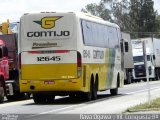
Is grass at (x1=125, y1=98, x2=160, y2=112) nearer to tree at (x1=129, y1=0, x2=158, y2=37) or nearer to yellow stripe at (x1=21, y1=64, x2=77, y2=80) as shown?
yellow stripe at (x1=21, y1=64, x2=77, y2=80)

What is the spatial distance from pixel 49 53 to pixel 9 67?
5.57 metres

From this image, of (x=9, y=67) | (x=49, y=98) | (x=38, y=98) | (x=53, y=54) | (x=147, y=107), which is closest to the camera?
(x=147, y=107)

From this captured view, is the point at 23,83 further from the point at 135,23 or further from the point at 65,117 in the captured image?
the point at 135,23

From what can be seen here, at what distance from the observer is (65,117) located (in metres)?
18.6

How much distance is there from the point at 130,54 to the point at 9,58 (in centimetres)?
2642

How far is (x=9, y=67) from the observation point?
98.9 feet

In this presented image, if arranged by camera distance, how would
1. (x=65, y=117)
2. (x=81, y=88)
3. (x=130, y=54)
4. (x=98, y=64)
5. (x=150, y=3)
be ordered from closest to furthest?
1. (x=65, y=117)
2. (x=81, y=88)
3. (x=98, y=64)
4. (x=130, y=54)
5. (x=150, y=3)

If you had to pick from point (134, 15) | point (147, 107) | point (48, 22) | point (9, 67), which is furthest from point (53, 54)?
point (134, 15)

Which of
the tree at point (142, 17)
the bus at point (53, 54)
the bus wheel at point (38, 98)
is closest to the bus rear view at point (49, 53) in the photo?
the bus at point (53, 54)

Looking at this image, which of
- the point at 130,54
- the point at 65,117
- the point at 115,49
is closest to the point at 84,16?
the point at 115,49

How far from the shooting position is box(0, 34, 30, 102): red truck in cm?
2825

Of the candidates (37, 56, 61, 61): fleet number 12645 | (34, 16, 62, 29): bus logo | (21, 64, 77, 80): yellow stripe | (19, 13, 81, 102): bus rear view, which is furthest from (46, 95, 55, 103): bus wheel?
(34, 16, 62, 29): bus logo

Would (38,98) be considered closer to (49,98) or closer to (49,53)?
(49,98)

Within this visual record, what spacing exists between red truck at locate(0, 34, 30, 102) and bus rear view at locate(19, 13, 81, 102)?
310 cm
